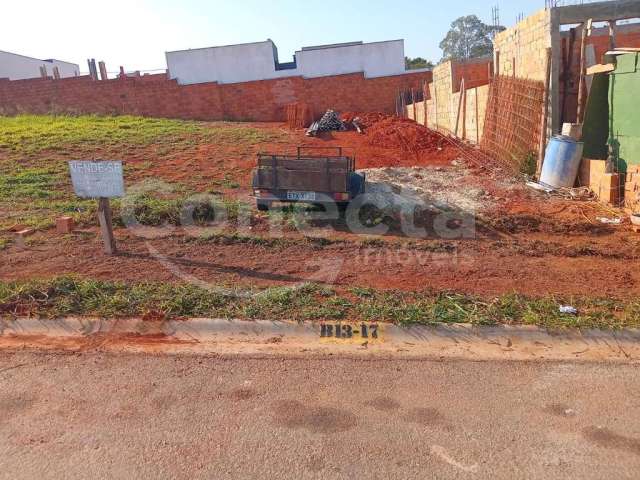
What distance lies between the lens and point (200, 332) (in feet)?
13.7

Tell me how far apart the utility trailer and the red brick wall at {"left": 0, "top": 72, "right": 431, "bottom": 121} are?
20353 mm

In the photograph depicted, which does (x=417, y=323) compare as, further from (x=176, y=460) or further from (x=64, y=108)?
(x=64, y=108)

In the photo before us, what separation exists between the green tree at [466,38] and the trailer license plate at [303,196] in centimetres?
6474

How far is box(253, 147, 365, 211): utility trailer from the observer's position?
23.8ft

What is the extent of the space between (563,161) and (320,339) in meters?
7.13

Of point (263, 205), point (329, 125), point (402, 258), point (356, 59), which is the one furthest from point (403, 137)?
point (356, 59)

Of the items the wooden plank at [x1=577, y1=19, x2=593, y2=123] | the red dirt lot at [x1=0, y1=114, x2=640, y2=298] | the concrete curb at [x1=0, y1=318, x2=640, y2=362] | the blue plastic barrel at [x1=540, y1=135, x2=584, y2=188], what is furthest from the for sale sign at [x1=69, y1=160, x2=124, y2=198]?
the wooden plank at [x1=577, y1=19, x2=593, y2=123]

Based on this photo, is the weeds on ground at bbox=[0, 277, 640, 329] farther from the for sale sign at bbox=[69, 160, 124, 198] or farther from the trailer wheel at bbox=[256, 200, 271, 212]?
the trailer wheel at bbox=[256, 200, 271, 212]

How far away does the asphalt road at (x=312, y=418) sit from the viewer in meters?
2.65

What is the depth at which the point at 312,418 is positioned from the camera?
305 centimetres

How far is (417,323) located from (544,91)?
7.91 m

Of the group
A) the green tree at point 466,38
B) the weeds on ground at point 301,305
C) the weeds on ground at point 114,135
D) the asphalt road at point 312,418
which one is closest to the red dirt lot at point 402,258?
the weeds on ground at point 301,305

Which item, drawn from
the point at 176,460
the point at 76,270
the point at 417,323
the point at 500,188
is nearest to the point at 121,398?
the point at 176,460

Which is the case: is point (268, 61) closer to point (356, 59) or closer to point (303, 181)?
point (356, 59)
